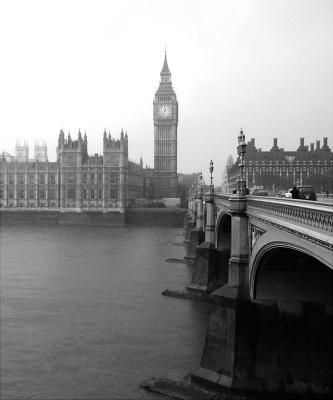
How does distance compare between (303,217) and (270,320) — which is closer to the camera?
(303,217)

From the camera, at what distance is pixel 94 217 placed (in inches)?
3775

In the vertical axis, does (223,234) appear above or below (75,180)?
below

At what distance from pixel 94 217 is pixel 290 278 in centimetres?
8157

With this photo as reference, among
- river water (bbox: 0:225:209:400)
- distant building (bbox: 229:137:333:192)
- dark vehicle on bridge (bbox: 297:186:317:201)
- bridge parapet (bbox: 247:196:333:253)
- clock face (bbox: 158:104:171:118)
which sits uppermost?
clock face (bbox: 158:104:171:118)

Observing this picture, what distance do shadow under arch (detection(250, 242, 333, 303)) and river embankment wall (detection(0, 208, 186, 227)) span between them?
78.0 m

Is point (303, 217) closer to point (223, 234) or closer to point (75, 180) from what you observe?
point (223, 234)

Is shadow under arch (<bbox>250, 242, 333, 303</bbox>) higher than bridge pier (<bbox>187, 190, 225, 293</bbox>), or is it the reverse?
shadow under arch (<bbox>250, 242, 333, 303</bbox>)

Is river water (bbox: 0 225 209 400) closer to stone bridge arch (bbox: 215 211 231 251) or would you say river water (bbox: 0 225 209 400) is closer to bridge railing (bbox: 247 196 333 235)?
stone bridge arch (bbox: 215 211 231 251)

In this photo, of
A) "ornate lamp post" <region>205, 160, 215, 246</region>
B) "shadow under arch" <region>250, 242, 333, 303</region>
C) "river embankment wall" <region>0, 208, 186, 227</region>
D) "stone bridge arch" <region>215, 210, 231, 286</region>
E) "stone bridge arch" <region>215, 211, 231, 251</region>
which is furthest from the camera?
"river embankment wall" <region>0, 208, 186, 227</region>

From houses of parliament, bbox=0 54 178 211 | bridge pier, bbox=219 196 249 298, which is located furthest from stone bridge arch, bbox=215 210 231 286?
houses of parliament, bbox=0 54 178 211

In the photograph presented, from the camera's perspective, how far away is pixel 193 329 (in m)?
23.0

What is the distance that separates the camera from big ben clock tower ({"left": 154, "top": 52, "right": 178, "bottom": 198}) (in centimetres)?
12688

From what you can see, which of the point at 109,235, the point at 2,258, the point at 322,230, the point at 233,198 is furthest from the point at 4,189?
the point at 322,230

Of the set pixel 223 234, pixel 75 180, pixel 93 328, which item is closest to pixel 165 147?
pixel 75 180
